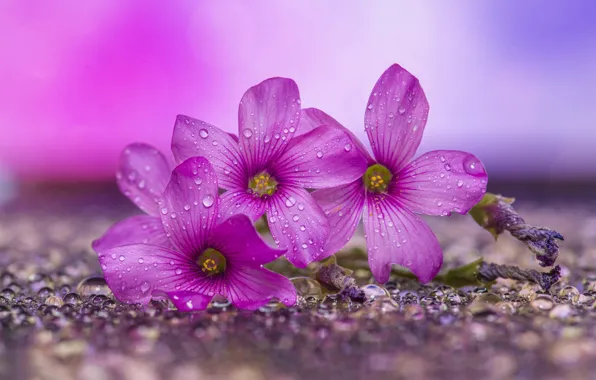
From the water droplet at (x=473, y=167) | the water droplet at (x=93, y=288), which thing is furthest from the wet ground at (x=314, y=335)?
the water droplet at (x=473, y=167)

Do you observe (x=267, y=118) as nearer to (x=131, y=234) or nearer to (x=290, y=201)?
(x=290, y=201)

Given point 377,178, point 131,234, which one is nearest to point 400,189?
point 377,178

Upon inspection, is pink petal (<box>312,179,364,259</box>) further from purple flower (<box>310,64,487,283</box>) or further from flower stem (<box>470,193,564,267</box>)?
flower stem (<box>470,193,564,267</box>)

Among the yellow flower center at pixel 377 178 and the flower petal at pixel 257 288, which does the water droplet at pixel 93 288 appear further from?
the yellow flower center at pixel 377 178

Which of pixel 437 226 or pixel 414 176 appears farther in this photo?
pixel 437 226

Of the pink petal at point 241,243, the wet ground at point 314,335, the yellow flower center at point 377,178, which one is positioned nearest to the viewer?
the wet ground at point 314,335

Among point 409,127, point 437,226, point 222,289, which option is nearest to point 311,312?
point 222,289

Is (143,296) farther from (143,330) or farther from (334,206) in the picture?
(334,206)
